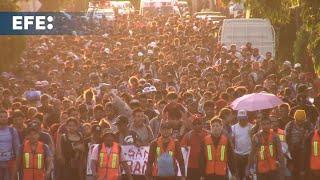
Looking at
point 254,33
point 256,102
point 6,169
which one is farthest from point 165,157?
point 254,33

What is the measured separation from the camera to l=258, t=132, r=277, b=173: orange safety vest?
53.5 ft

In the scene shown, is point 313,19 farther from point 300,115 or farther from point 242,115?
point 300,115

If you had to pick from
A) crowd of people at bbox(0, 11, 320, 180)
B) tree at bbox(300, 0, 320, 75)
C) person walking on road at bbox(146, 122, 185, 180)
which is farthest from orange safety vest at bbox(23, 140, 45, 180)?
tree at bbox(300, 0, 320, 75)

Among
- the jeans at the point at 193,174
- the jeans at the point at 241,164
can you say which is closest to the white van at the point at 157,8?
the jeans at the point at 241,164

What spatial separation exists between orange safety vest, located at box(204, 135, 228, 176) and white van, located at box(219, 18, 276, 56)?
1731 centimetres

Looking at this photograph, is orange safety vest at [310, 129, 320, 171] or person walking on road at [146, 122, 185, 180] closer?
person walking on road at [146, 122, 185, 180]

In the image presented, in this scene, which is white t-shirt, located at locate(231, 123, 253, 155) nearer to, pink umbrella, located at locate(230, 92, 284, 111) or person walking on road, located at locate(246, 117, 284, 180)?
pink umbrella, located at locate(230, 92, 284, 111)

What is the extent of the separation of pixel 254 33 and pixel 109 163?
1850 centimetres

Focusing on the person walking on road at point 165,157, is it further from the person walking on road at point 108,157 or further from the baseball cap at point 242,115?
the baseball cap at point 242,115

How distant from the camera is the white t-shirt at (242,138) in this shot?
1750cm

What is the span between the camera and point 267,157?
16344 millimetres

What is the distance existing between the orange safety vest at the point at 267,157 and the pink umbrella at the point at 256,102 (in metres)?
1.83

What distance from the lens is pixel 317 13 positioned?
928 inches

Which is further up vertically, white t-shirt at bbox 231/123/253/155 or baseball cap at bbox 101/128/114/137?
baseball cap at bbox 101/128/114/137
